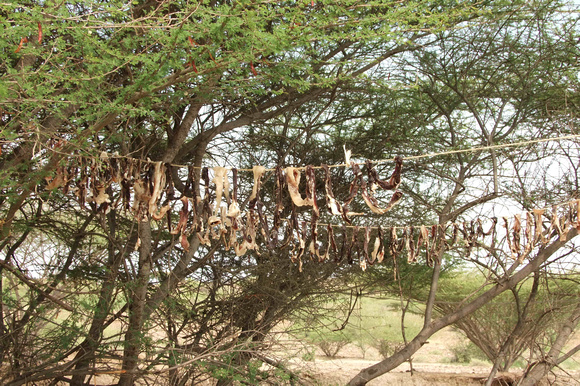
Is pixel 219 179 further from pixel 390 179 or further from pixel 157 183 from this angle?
pixel 390 179

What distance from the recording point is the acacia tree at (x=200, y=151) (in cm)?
310

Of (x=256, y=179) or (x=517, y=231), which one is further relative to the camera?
(x=517, y=231)

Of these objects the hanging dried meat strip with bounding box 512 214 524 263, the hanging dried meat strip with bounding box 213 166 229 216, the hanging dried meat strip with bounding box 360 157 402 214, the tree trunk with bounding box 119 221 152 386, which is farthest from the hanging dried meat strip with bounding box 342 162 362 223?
the tree trunk with bounding box 119 221 152 386

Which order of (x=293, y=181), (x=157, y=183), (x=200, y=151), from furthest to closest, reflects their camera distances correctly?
(x=200, y=151), (x=157, y=183), (x=293, y=181)

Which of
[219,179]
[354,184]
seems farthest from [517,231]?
[219,179]

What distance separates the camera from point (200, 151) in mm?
4836

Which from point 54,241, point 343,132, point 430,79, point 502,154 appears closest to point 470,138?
point 502,154

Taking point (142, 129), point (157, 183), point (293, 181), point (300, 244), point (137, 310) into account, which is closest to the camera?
point (293, 181)

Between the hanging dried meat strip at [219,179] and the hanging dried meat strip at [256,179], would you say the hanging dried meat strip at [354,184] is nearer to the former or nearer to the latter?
the hanging dried meat strip at [256,179]

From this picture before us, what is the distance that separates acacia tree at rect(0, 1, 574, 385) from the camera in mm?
3098

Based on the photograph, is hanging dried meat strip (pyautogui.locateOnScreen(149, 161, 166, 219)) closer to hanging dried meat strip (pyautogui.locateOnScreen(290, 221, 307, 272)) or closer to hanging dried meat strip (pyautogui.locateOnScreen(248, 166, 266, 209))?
hanging dried meat strip (pyautogui.locateOnScreen(248, 166, 266, 209))

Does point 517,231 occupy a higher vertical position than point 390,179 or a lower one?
lower

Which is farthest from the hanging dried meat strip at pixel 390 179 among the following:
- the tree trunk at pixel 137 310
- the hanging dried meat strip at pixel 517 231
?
the tree trunk at pixel 137 310

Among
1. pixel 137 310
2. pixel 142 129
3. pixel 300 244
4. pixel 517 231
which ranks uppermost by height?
pixel 142 129
